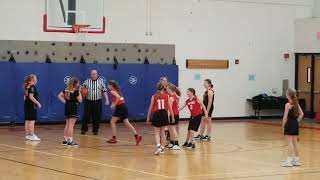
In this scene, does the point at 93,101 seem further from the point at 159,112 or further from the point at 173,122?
the point at 159,112

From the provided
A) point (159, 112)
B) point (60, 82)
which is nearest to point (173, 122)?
point (159, 112)

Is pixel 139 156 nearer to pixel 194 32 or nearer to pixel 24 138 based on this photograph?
pixel 24 138

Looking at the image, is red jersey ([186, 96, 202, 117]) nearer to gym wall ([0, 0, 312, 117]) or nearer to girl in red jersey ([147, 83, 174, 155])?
girl in red jersey ([147, 83, 174, 155])

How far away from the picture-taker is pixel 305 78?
105ft

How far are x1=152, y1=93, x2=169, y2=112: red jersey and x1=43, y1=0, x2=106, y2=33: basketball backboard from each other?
9331 millimetres

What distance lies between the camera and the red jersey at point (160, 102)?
17.0m

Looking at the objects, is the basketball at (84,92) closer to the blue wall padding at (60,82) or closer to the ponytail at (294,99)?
the blue wall padding at (60,82)

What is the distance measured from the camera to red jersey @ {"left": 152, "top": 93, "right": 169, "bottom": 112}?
17.0 meters

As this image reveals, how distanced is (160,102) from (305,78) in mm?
16392

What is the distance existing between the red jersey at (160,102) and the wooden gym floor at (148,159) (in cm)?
115

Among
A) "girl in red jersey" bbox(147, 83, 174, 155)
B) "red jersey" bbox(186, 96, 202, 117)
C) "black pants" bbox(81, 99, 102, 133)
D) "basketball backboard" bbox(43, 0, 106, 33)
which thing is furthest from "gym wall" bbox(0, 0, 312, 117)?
"girl in red jersey" bbox(147, 83, 174, 155)

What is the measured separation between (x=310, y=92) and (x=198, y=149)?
14650 millimetres

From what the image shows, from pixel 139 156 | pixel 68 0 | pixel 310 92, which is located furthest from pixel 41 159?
pixel 310 92

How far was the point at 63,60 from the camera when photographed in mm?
26672
